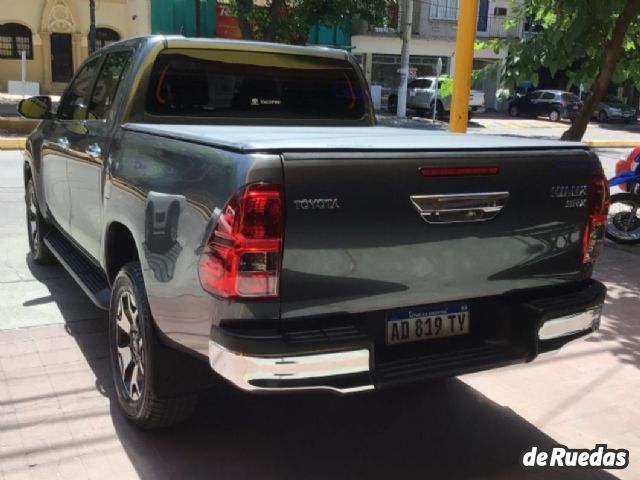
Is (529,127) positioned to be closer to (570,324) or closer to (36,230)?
(36,230)

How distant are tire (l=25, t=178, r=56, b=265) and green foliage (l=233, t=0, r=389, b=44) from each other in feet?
49.1

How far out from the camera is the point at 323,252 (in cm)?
264

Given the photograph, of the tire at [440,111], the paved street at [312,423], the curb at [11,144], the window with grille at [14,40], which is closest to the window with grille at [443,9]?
the tire at [440,111]

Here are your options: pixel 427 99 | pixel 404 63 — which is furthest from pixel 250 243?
pixel 427 99

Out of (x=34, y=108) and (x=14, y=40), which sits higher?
(x=14, y=40)

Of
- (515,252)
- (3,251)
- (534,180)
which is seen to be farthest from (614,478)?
(3,251)

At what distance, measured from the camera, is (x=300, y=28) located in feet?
69.3

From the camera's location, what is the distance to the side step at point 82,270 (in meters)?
3.99

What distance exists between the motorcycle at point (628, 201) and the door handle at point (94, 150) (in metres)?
6.04

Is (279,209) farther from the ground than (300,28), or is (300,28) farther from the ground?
A: (300,28)

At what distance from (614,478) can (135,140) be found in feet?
9.52

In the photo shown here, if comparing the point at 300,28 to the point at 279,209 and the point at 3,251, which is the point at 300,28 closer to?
the point at 3,251

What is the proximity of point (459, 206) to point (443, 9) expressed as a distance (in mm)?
35973

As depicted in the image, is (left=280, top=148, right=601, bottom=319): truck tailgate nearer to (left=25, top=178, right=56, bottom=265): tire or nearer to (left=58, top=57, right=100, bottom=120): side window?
(left=58, top=57, right=100, bottom=120): side window
